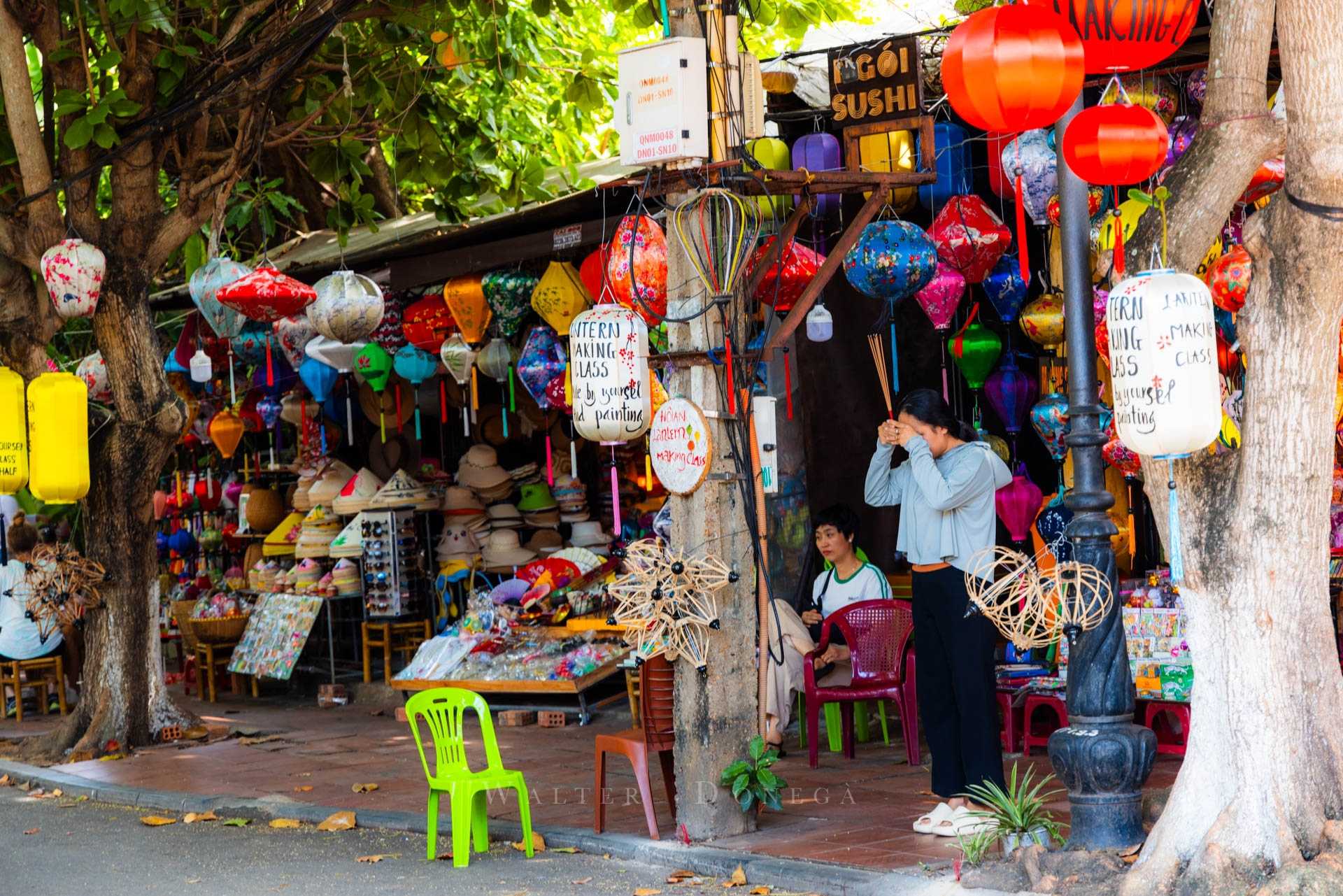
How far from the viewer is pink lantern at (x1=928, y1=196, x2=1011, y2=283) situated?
7.94m

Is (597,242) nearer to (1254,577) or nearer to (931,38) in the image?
(931,38)

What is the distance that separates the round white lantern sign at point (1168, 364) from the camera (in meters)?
4.67

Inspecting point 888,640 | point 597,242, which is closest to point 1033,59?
point 888,640

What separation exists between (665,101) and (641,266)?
3.78 ft

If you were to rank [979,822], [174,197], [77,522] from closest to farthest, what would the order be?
[979,822] → [174,197] → [77,522]

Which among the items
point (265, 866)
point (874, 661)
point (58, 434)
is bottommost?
point (265, 866)

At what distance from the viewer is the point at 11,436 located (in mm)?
9359

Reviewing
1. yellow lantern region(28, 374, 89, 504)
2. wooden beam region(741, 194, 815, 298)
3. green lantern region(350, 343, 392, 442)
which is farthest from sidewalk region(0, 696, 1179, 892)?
green lantern region(350, 343, 392, 442)

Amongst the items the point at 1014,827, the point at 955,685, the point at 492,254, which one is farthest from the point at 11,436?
the point at 1014,827

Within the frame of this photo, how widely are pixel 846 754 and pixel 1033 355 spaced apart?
8.41 ft

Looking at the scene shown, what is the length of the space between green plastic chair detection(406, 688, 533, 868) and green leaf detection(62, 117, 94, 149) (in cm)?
425

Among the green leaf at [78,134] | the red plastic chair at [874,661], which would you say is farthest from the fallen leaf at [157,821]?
the green leaf at [78,134]

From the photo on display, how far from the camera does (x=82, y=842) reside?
292 inches

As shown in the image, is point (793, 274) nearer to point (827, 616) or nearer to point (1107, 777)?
point (827, 616)
